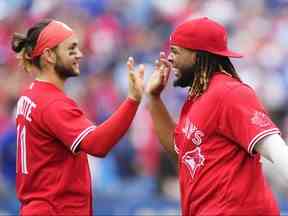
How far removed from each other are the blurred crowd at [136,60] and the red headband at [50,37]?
4.07m

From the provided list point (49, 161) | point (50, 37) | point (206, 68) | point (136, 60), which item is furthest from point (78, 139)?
point (136, 60)

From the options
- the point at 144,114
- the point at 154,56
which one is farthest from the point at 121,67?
the point at 144,114

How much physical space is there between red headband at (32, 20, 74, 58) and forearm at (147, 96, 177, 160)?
0.71 meters

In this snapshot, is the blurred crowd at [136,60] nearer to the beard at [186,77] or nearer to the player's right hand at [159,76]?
the player's right hand at [159,76]

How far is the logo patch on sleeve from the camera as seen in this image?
21.8ft

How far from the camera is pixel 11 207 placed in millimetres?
11367

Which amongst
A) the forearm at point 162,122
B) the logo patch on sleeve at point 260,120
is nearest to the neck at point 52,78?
the forearm at point 162,122

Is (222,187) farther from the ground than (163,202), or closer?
farther from the ground

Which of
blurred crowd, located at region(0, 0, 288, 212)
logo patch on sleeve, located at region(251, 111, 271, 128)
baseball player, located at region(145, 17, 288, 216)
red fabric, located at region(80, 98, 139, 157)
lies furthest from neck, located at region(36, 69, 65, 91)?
blurred crowd, located at region(0, 0, 288, 212)

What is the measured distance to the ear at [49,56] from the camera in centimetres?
752

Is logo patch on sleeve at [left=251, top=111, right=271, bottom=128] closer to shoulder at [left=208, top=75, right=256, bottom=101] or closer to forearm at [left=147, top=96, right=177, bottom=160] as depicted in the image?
shoulder at [left=208, top=75, right=256, bottom=101]

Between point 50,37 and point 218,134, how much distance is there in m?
1.41

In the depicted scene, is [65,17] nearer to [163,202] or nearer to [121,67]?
[121,67]

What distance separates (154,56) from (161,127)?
6915 millimetres
